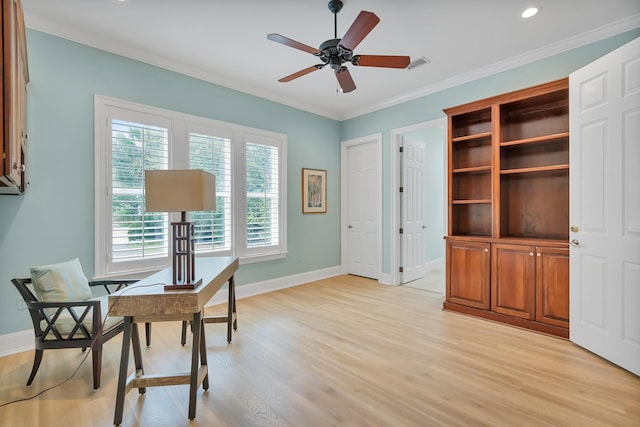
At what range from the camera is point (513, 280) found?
320 centimetres

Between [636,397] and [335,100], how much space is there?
473 centimetres

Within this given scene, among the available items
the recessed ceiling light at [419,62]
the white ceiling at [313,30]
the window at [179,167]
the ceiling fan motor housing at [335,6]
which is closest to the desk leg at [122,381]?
the window at [179,167]

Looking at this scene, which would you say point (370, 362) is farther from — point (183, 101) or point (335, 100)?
point (335, 100)

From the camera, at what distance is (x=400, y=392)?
204 centimetres

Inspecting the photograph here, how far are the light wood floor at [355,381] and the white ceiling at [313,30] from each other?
3085 mm

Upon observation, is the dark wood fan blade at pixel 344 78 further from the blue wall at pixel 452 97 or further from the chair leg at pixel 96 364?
the chair leg at pixel 96 364

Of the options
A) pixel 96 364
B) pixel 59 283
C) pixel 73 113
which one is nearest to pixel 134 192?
pixel 73 113

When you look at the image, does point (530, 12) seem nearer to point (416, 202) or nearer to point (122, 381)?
point (416, 202)

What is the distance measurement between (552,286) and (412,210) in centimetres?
244


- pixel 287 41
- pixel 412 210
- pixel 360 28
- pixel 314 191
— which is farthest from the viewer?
pixel 314 191

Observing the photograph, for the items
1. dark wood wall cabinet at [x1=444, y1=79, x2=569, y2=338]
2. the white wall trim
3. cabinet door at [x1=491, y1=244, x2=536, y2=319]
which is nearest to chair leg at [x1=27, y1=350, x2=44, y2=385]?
the white wall trim

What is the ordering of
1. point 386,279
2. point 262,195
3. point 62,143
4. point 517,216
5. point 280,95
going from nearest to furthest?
point 62,143 → point 517,216 → point 262,195 → point 280,95 → point 386,279

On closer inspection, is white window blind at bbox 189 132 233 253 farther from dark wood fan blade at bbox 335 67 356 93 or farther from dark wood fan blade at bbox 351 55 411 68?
dark wood fan blade at bbox 351 55 411 68

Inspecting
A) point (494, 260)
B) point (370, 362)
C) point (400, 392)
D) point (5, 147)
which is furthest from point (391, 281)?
point (5, 147)
